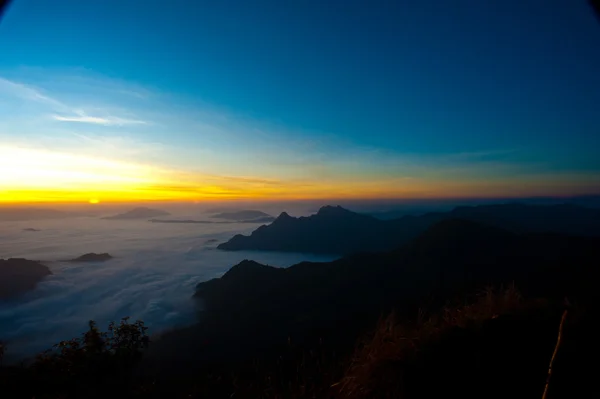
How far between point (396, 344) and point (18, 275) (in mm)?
123984

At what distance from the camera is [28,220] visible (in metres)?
159

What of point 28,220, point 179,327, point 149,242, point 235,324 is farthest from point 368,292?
point 28,220

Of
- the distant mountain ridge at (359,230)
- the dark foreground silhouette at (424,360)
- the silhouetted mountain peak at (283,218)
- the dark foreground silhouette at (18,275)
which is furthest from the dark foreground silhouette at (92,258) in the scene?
the silhouetted mountain peak at (283,218)

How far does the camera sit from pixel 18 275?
3388 inches

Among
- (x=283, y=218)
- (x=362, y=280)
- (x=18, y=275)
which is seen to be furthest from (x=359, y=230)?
(x=18, y=275)

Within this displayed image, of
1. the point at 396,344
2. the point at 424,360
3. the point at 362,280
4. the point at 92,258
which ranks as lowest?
the point at 92,258

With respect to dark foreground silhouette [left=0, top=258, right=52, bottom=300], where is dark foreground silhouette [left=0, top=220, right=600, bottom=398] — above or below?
above

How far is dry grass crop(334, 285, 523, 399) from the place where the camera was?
3.24 meters

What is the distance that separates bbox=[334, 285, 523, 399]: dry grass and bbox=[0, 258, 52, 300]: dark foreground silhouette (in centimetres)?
11676

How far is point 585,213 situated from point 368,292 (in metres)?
203

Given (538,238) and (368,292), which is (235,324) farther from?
(538,238)

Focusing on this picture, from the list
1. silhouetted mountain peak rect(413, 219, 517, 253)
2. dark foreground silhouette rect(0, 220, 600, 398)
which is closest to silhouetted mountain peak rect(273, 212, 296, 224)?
silhouetted mountain peak rect(413, 219, 517, 253)

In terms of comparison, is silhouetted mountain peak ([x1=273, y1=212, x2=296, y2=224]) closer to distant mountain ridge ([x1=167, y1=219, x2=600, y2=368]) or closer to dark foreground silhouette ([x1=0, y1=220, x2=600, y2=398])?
distant mountain ridge ([x1=167, y1=219, x2=600, y2=368])

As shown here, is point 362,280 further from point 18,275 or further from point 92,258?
point 92,258
